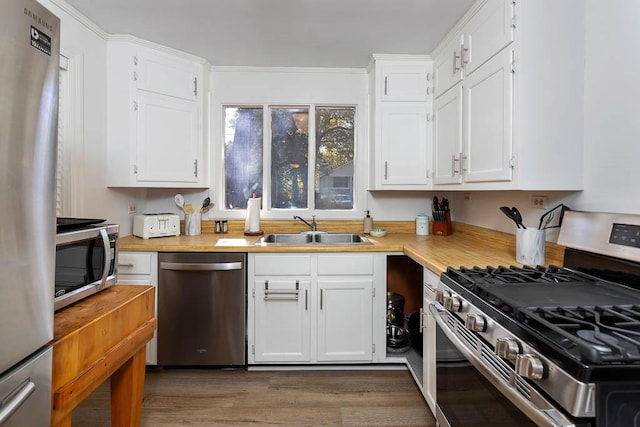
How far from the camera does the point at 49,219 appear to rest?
32.8 inches

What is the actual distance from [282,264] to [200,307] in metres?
0.61

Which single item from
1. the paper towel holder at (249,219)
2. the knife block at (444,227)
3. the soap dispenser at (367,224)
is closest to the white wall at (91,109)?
the paper towel holder at (249,219)

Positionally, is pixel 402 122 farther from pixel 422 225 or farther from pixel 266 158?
pixel 266 158

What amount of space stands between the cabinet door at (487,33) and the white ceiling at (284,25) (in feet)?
0.50

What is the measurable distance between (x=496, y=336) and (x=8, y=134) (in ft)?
4.26

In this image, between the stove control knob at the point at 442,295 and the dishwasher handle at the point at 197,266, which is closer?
the stove control knob at the point at 442,295

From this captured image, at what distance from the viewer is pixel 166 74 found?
255 cm

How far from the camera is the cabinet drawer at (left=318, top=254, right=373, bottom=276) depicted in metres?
2.33

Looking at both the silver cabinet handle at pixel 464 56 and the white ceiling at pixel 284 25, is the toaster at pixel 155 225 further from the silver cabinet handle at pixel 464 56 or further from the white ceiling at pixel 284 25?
the silver cabinet handle at pixel 464 56

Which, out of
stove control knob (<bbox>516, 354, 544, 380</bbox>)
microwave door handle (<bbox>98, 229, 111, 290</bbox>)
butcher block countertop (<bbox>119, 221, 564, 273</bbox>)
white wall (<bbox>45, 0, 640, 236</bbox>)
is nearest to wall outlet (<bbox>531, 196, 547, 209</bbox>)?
white wall (<bbox>45, 0, 640, 236</bbox>)

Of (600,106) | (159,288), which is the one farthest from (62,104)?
(600,106)

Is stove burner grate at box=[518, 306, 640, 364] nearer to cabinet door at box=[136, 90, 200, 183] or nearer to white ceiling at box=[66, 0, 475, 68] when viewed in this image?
white ceiling at box=[66, 0, 475, 68]

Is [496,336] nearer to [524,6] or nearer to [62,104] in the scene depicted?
[524,6]

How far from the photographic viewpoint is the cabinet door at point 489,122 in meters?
1.66
